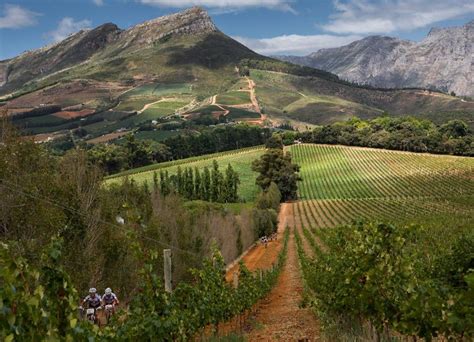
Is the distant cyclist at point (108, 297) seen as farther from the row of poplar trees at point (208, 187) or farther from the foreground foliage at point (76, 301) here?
the row of poplar trees at point (208, 187)

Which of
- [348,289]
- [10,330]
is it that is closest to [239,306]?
[348,289]

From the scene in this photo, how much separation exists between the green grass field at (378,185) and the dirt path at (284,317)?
105ft

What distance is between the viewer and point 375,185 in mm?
113625

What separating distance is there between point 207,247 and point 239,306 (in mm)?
21239

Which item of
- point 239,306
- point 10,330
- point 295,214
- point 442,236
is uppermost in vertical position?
point 10,330

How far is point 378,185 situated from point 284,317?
310 ft

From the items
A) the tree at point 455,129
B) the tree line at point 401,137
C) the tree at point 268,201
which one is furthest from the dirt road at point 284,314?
the tree at point 455,129

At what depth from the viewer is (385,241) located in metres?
11.9

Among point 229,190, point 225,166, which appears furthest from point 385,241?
point 225,166

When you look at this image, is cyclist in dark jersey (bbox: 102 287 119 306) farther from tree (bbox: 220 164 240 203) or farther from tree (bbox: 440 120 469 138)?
tree (bbox: 440 120 469 138)

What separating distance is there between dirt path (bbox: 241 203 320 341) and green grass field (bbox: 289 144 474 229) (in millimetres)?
31982

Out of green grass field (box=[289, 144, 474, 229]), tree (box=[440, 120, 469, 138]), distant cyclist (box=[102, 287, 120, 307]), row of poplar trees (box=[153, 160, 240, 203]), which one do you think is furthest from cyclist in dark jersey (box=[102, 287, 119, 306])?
tree (box=[440, 120, 469, 138])

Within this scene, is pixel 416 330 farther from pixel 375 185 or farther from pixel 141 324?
pixel 375 185

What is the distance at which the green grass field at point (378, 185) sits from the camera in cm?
8373
